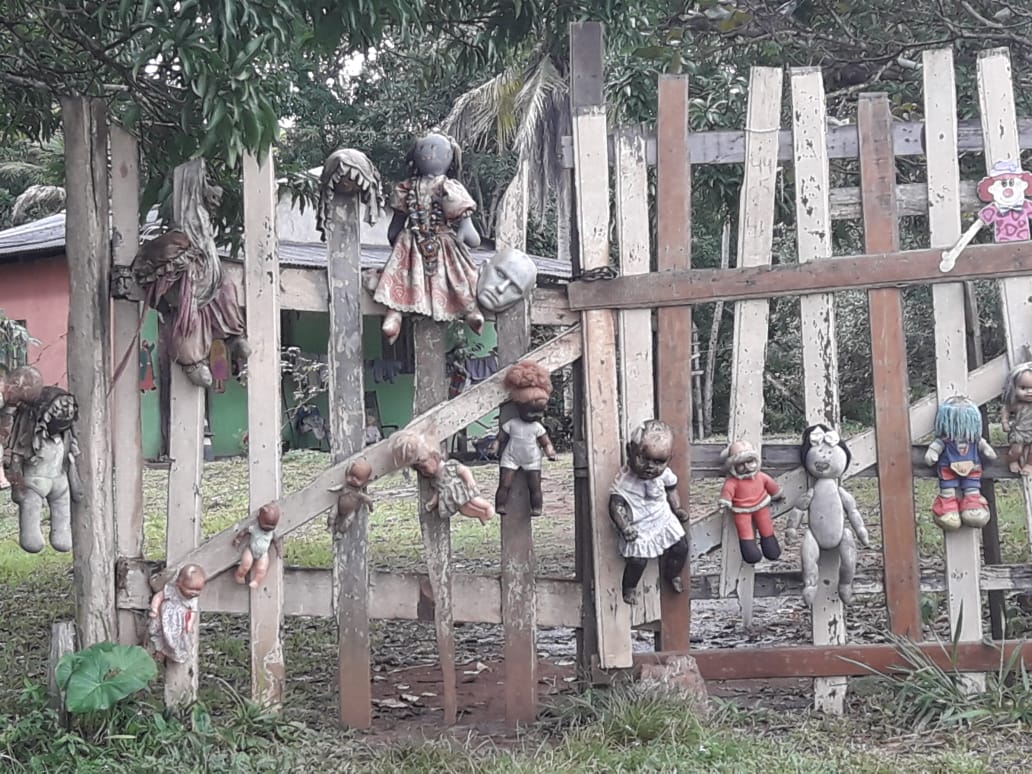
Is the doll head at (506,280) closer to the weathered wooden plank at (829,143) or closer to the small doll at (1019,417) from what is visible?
the weathered wooden plank at (829,143)

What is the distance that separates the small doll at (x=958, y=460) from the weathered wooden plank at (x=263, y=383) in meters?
2.44

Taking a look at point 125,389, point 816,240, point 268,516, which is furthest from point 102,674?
point 816,240

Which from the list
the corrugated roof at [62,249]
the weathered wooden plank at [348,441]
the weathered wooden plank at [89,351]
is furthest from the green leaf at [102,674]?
the corrugated roof at [62,249]

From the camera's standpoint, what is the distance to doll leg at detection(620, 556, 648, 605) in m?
3.83

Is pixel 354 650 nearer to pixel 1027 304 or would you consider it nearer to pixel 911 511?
pixel 911 511

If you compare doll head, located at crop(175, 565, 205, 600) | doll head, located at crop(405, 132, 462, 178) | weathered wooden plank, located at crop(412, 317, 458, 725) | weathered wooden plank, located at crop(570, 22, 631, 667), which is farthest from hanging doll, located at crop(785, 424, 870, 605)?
Result: doll head, located at crop(175, 565, 205, 600)

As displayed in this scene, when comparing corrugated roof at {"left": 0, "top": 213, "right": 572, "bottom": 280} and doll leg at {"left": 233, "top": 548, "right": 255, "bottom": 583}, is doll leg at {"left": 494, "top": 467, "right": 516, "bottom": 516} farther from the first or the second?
corrugated roof at {"left": 0, "top": 213, "right": 572, "bottom": 280}

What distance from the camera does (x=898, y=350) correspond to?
12.9ft

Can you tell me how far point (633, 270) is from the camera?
397 cm

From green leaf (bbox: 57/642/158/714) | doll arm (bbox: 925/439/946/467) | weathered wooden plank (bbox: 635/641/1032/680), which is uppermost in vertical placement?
doll arm (bbox: 925/439/946/467)

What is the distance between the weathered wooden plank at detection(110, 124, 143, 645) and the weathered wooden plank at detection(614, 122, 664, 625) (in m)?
1.79

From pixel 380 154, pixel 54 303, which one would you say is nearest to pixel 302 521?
pixel 54 303

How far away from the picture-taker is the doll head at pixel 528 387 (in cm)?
381

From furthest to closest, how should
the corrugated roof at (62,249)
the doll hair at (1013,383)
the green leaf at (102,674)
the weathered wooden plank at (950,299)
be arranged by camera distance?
the corrugated roof at (62,249) < the weathered wooden plank at (950,299) < the doll hair at (1013,383) < the green leaf at (102,674)
